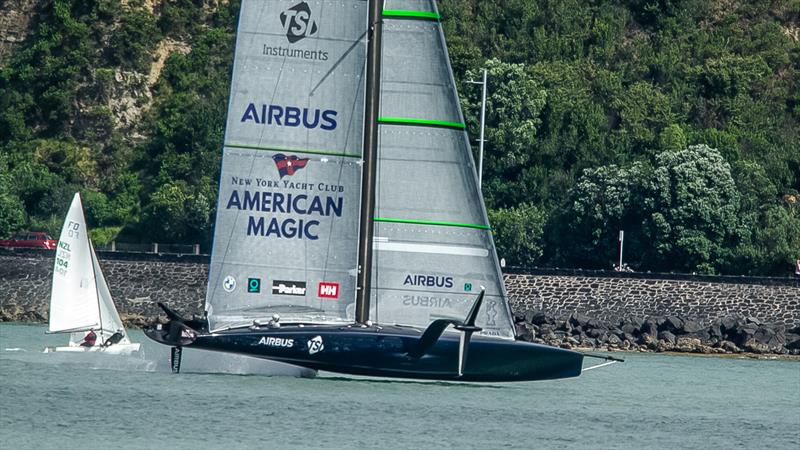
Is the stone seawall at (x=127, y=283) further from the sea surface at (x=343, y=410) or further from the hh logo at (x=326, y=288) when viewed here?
the hh logo at (x=326, y=288)

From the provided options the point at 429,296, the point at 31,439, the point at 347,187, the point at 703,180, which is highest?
the point at 703,180

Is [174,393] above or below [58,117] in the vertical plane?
below

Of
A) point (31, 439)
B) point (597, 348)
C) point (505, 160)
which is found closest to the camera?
point (31, 439)

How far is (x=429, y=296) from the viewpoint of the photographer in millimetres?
30156

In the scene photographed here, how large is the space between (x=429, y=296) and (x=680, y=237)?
34.5 m

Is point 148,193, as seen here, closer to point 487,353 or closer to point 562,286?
point 562,286

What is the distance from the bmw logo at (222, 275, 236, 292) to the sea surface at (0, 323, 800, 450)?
1.97 m

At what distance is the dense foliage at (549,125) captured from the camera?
213 ft

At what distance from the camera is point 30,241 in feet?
236

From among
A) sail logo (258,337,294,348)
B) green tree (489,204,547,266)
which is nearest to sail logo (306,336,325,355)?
sail logo (258,337,294,348)

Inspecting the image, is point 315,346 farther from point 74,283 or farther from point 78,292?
point 74,283

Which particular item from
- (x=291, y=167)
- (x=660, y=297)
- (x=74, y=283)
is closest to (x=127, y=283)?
(x=74, y=283)

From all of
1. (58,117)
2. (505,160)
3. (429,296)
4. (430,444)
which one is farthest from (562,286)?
(58,117)

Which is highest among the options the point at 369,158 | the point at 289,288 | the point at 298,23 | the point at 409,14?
the point at 409,14
